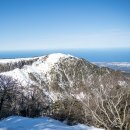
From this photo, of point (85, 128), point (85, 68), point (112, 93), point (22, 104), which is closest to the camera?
point (85, 128)

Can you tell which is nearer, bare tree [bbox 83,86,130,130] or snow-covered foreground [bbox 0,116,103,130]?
snow-covered foreground [bbox 0,116,103,130]

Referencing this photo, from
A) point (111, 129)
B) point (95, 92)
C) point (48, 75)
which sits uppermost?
point (95, 92)

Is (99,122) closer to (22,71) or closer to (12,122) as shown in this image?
(12,122)

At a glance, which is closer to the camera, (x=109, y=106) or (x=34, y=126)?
(x=34, y=126)

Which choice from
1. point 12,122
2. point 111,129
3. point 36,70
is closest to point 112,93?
point 111,129

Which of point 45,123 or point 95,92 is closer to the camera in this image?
point 45,123

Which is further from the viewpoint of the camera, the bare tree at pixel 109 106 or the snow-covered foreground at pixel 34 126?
the bare tree at pixel 109 106

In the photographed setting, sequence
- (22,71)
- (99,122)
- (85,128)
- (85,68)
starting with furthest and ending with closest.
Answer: (85,68) < (22,71) < (99,122) < (85,128)

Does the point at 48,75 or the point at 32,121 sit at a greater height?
the point at 32,121
